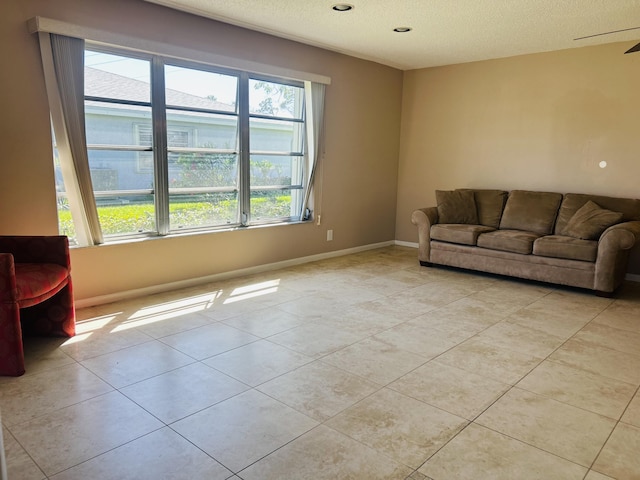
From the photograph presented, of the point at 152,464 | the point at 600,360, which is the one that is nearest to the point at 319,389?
the point at 152,464

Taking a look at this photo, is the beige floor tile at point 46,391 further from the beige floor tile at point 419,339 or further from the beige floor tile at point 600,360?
the beige floor tile at point 600,360

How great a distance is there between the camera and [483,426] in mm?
2180

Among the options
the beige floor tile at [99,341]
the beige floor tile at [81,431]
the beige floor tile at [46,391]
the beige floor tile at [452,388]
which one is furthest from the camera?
the beige floor tile at [99,341]

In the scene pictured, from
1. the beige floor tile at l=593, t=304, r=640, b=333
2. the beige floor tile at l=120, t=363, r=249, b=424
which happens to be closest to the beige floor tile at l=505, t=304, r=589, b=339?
the beige floor tile at l=593, t=304, r=640, b=333

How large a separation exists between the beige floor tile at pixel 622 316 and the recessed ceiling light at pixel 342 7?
325 centimetres

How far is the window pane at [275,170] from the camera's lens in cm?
490

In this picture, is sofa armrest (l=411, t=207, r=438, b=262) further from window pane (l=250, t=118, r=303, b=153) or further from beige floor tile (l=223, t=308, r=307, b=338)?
beige floor tile (l=223, t=308, r=307, b=338)

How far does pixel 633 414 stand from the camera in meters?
2.31

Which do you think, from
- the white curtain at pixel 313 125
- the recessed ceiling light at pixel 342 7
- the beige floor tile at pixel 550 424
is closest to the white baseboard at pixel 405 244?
the white curtain at pixel 313 125

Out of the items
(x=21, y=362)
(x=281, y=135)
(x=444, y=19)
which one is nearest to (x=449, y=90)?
(x=444, y=19)

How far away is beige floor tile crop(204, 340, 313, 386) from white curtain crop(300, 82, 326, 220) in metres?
2.63

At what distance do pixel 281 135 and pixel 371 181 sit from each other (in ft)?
5.30

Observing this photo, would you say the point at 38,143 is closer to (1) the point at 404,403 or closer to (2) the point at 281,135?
(2) the point at 281,135

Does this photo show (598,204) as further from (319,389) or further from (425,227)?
(319,389)
